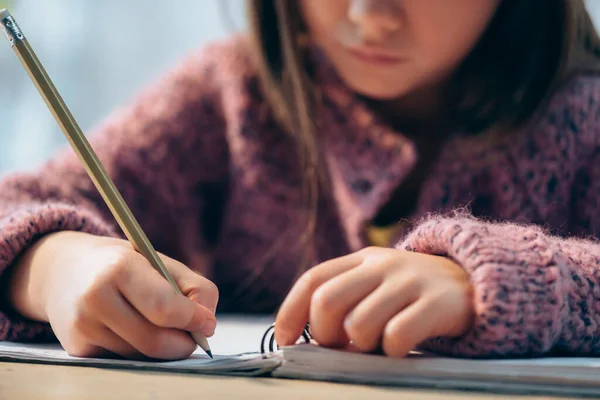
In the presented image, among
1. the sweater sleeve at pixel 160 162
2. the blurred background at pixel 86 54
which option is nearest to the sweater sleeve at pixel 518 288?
the sweater sleeve at pixel 160 162

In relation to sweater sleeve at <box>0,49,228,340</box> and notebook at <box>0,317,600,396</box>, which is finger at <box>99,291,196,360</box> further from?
sweater sleeve at <box>0,49,228,340</box>

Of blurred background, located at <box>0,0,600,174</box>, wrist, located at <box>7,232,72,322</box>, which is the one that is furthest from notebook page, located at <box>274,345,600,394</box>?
blurred background, located at <box>0,0,600,174</box>

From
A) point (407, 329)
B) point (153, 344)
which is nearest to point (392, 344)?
point (407, 329)

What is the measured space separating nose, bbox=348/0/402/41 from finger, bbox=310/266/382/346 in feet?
0.80

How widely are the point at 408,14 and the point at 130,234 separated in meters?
0.29

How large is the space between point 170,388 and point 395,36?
1.11 feet

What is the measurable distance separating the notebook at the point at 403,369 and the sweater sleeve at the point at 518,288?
0.5 inches

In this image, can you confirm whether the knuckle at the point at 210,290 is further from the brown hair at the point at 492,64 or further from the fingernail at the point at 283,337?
the brown hair at the point at 492,64

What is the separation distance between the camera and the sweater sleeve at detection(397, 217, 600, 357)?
0.31m

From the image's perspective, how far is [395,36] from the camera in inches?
20.5

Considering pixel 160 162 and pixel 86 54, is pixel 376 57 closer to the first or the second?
pixel 160 162

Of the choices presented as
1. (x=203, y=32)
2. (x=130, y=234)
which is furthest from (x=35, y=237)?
(x=203, y=32)

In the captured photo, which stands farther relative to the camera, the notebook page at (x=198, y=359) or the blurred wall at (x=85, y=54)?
the blurred wall at (x=85, y=54)

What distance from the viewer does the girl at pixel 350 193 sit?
1.04ft
